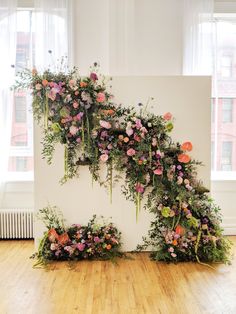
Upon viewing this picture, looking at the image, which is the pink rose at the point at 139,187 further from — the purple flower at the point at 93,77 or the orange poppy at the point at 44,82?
the orange poppy at the point at 44,82

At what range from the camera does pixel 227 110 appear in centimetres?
502

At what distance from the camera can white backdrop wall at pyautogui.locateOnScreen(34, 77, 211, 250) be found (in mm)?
3961

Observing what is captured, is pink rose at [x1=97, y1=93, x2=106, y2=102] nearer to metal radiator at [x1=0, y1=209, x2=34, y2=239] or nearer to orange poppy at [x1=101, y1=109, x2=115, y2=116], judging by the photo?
orange poppy at [x1=101, y1=109, x2=115, y2=116]

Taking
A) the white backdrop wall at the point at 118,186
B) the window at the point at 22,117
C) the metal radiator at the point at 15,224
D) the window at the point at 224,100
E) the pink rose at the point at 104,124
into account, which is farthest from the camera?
the window at the point at 224,100

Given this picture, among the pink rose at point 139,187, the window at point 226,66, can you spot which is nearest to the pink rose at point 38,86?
the pink rose at point 139,187

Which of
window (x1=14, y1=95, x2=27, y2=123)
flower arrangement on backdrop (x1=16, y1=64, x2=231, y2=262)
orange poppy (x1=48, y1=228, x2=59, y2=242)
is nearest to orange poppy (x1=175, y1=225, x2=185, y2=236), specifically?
flower arrangement on backdrop (x1=16, y1=64, x2=231, y2=262)

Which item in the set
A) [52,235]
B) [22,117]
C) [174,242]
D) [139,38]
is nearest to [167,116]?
[174,242]

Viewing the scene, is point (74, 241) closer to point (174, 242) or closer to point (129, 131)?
point (174, 242)

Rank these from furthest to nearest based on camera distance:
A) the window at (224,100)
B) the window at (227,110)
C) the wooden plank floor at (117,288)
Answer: the window at (227,110), the window at (224,100), the wooden plank floor at (117,288)

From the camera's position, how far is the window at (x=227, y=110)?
5008 millimetres

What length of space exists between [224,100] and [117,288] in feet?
9.86

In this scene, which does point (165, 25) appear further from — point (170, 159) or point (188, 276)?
point (188, 276)

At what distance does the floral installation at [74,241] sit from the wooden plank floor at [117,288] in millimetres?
111

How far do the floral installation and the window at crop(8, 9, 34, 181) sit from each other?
108cm
